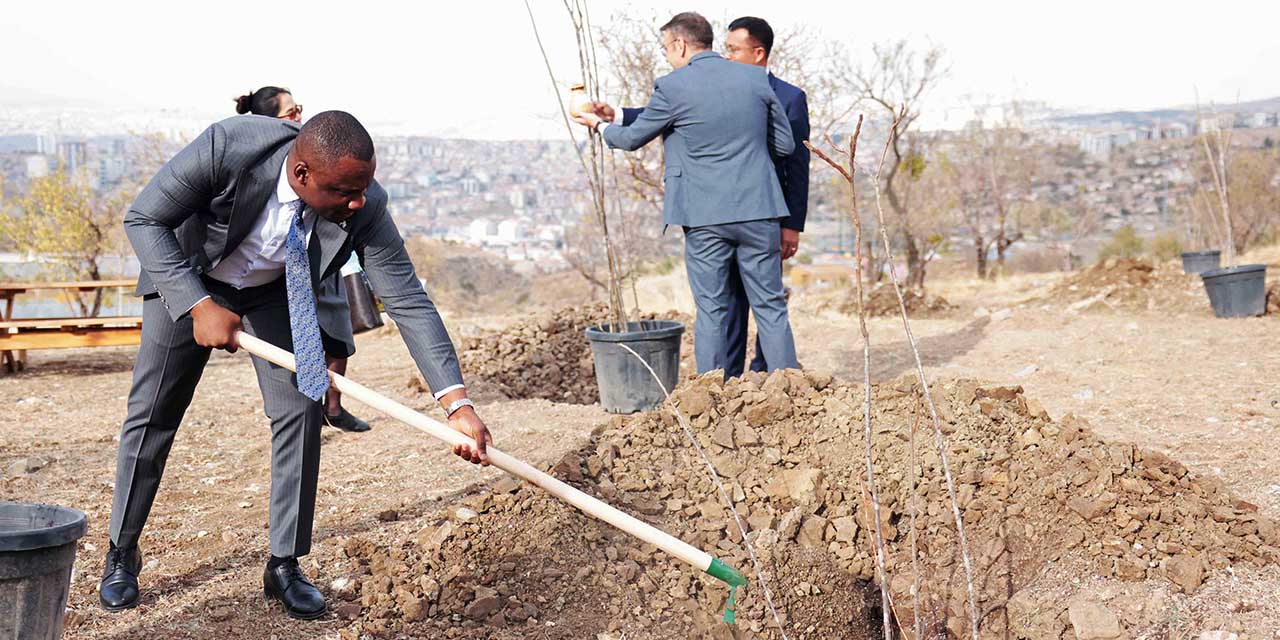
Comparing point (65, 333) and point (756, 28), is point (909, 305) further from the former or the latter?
point (65, 333)

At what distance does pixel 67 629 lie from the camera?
2721 millimetres

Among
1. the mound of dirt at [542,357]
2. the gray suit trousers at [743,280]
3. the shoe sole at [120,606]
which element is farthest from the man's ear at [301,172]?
the mound of dirt at [542,357]

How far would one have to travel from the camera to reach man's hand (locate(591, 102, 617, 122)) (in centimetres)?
484

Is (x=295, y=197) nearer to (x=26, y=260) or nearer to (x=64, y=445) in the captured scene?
(x=64, y=445)

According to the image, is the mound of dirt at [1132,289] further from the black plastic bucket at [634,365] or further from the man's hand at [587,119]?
the man's hand at [587,119]

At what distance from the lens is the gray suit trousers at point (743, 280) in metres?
4.79

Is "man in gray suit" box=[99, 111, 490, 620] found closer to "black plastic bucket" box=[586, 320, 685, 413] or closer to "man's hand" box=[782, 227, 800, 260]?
"black plastic bucket" box=[586, 320, 685, 413]

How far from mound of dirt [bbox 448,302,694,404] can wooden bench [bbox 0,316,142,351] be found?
7.35 ft

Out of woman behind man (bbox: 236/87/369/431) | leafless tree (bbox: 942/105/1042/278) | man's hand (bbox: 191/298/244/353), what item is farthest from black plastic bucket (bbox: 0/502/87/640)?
leafless tree (bbox: 942/105/1042/278)

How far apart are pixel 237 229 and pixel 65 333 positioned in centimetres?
513

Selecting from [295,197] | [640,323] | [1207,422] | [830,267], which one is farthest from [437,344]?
[830,267]

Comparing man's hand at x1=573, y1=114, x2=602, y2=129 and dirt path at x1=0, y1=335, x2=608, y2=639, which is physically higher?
man's hand at x1=573, y1=114, x2=602, y2=129

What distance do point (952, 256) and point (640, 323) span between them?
16517mm

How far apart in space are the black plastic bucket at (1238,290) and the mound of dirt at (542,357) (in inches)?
173
